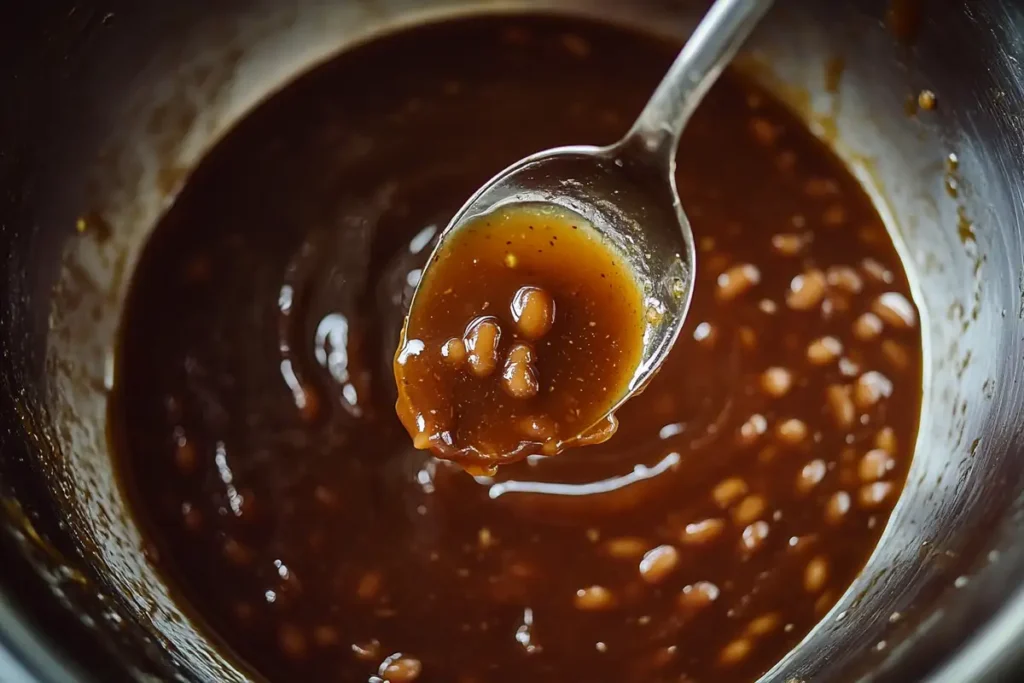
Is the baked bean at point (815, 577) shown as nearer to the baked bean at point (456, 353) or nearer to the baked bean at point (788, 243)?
the baked bean at point (788, 243)

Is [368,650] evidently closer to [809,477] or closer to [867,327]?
[809,477]

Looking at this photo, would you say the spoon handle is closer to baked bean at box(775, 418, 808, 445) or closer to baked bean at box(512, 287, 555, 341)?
baked bean at box(512, 287, 555, 341)

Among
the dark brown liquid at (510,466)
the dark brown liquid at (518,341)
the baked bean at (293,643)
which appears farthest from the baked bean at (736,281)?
the baked bean at (293,643)

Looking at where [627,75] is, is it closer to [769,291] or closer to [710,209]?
[710,209]

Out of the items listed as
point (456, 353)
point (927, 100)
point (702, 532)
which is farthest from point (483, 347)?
point (927, 100)

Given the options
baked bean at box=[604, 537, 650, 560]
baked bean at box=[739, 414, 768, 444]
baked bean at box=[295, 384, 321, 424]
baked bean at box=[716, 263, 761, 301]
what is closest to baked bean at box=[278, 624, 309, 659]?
baked bean at box=[295, 384, 321, 424]

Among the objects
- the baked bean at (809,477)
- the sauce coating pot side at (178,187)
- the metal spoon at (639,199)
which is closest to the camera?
the sauce coating pot side at (178,187)

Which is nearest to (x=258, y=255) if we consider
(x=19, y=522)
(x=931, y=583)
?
(x=19, y=522)
